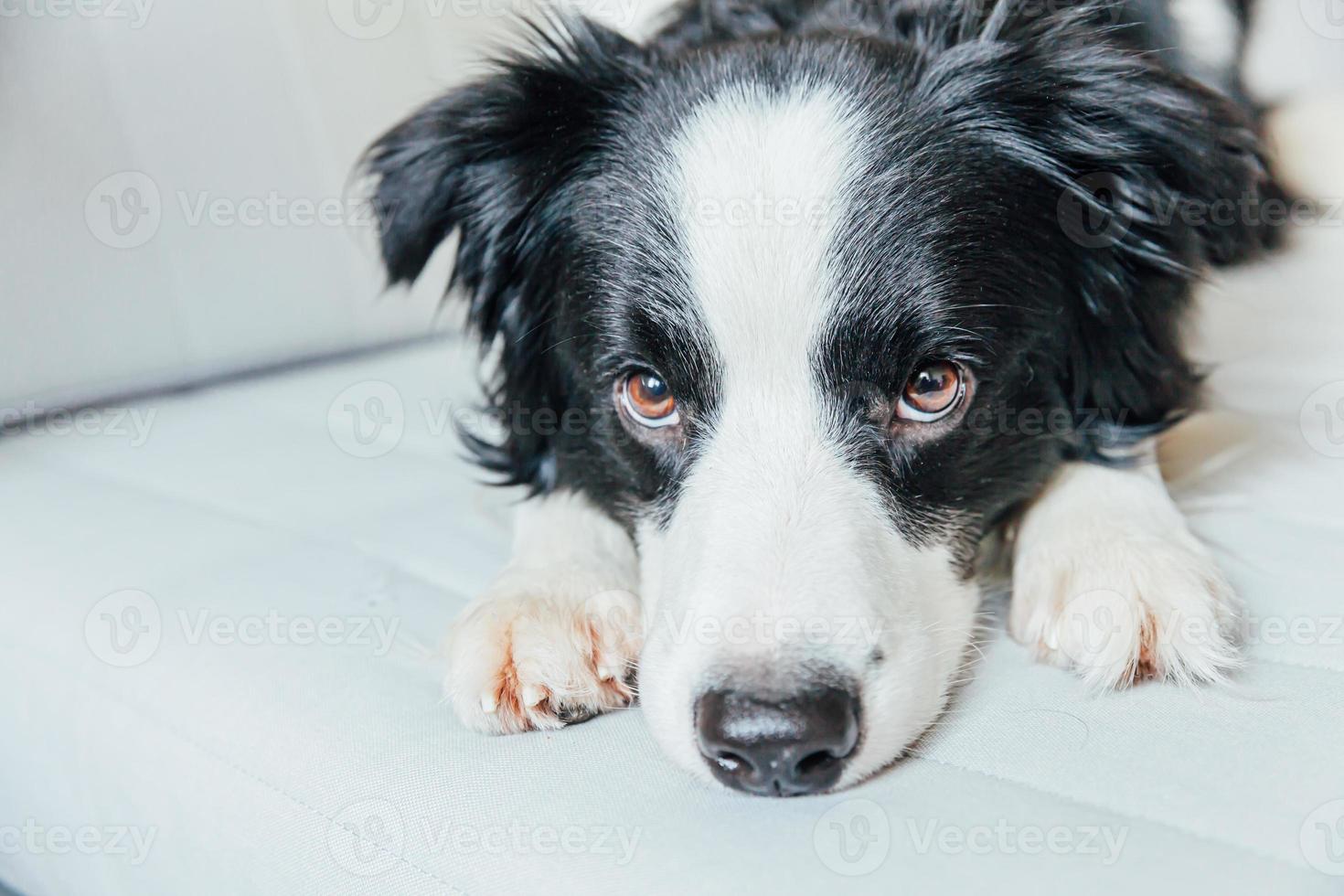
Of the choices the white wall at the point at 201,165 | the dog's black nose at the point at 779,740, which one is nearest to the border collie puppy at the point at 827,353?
the dog's black nose at the point at 779,740

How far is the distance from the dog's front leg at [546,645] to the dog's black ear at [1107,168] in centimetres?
89

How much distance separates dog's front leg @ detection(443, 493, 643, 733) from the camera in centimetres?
153

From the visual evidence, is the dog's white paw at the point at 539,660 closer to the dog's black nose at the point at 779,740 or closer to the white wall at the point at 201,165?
the dog's black nose at the point at 779,740

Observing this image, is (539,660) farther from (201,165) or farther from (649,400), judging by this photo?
(201,165)

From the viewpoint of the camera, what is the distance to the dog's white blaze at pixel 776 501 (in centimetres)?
140

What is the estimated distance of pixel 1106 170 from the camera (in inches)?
75.6

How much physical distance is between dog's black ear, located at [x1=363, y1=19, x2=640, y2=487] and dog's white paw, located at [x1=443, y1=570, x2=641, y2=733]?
572 mm

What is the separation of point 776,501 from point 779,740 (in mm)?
378

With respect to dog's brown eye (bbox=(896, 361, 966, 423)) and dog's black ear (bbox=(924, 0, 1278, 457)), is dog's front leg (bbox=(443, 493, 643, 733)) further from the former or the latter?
dog's black ear (bbox=(924, 0, 1278, 457))

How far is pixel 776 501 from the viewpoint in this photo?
157 centimetres

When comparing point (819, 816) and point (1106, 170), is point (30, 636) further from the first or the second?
point (1106, 170)

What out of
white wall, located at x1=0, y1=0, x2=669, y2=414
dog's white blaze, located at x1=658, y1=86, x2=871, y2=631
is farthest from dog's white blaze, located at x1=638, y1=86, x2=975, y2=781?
white wall, located at x1=0, y1=0, x2=669, y2=414

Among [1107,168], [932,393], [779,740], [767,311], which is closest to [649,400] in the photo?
[767,311]

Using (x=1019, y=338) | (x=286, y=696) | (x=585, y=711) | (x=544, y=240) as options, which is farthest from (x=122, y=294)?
(x=1019, y=338)
